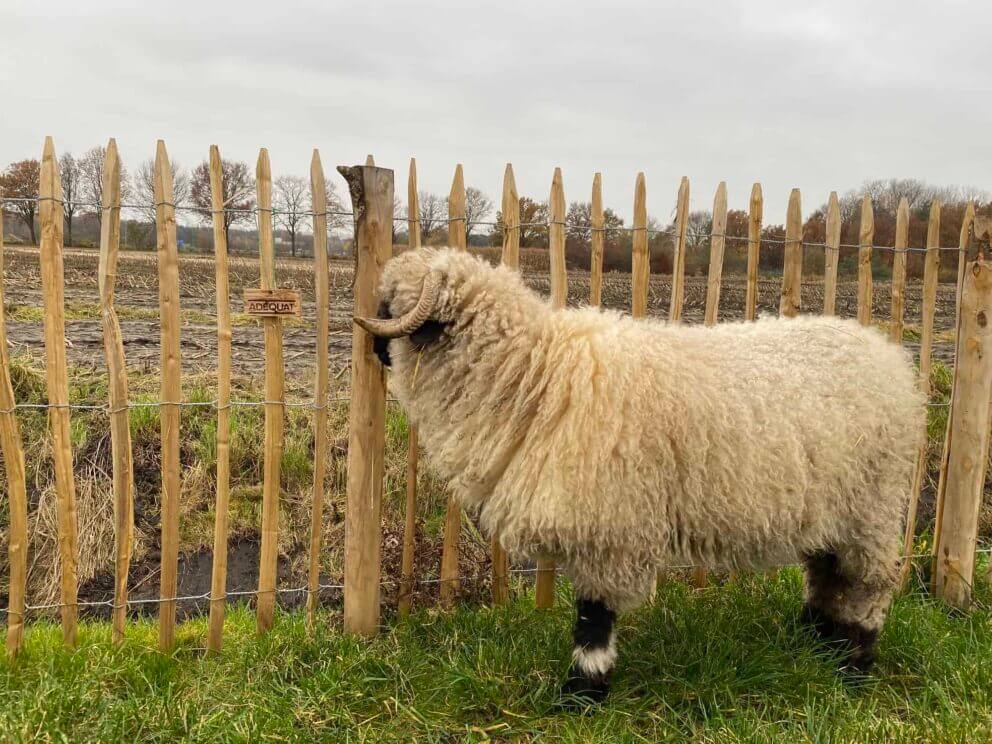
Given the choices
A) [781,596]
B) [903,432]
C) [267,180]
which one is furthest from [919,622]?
[267,180]

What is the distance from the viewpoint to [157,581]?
6.05 m

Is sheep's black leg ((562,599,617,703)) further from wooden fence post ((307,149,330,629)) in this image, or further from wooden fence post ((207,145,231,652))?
wooden fence post ((207,145,231,652))

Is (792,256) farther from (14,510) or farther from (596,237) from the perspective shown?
(14,510)

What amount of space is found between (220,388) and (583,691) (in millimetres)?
2498

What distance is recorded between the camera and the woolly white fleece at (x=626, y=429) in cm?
342

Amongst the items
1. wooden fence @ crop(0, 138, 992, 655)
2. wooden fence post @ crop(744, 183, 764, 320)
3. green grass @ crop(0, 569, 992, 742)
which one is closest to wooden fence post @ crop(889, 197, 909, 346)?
wooden fence @ crop(0, 138, 992, 655)

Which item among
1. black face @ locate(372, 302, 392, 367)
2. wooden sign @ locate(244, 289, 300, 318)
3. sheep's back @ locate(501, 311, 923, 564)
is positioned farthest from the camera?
wooden sign @ locate(244, 289, 300, 318)

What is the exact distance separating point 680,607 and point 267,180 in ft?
11.4

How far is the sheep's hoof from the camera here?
11.9ft

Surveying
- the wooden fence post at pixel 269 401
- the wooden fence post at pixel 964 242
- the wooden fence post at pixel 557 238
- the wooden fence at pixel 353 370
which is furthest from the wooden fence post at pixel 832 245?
the wooden fence post at pixel 269 401

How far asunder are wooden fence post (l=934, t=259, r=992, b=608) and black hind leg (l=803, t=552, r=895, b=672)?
4.02 ft

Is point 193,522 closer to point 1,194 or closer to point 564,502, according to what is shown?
point 1,194

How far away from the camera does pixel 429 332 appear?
144 inches

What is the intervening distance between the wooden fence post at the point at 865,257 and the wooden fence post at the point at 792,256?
1.37 feet
